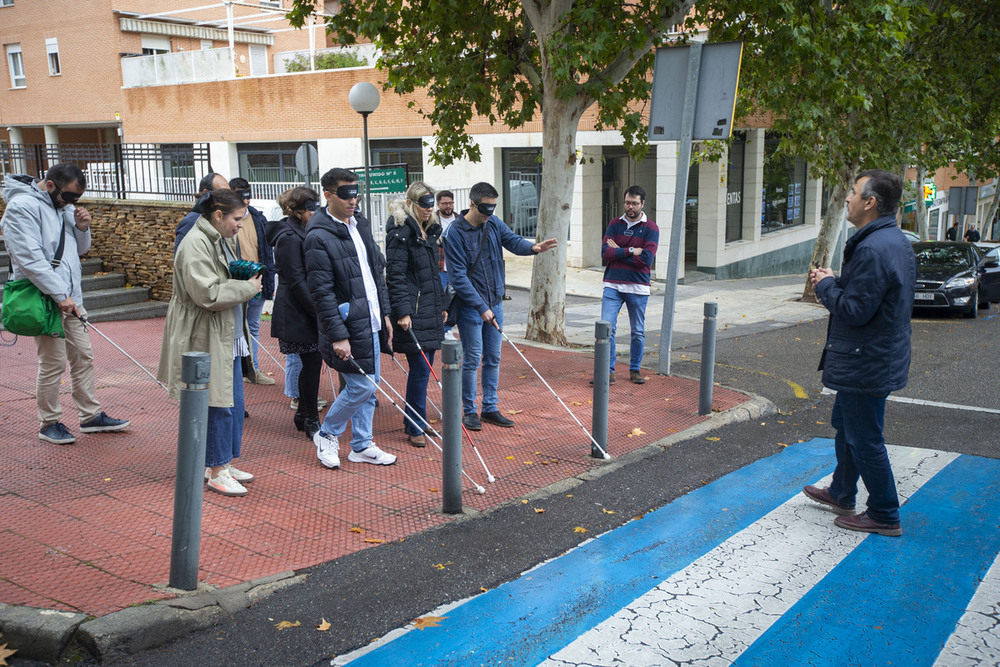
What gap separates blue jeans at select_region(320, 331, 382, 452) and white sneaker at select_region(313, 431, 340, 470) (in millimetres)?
43

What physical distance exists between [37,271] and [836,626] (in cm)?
545

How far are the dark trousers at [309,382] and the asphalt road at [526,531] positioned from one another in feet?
6.84

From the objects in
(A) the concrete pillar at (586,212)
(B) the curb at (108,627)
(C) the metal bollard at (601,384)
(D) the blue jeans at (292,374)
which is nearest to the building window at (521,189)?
(A) the concrete pillar at (586,212)

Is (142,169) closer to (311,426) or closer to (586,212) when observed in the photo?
(311,426)

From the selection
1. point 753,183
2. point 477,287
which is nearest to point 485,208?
point 477,287

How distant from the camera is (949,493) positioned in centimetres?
587

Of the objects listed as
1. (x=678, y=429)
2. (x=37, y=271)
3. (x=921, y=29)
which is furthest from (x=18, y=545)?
(x=921, y=29)

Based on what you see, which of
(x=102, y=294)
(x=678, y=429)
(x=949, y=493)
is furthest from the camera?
(x=102, y=294)

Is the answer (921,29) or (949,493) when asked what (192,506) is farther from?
(921,29)

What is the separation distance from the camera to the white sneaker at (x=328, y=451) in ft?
19.9

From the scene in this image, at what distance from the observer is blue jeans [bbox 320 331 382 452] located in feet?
19.5

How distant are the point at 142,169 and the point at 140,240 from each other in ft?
5.84

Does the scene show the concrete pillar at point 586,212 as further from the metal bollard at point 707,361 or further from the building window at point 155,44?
the building window at point 155,44

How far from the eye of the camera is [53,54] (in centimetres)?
3669
